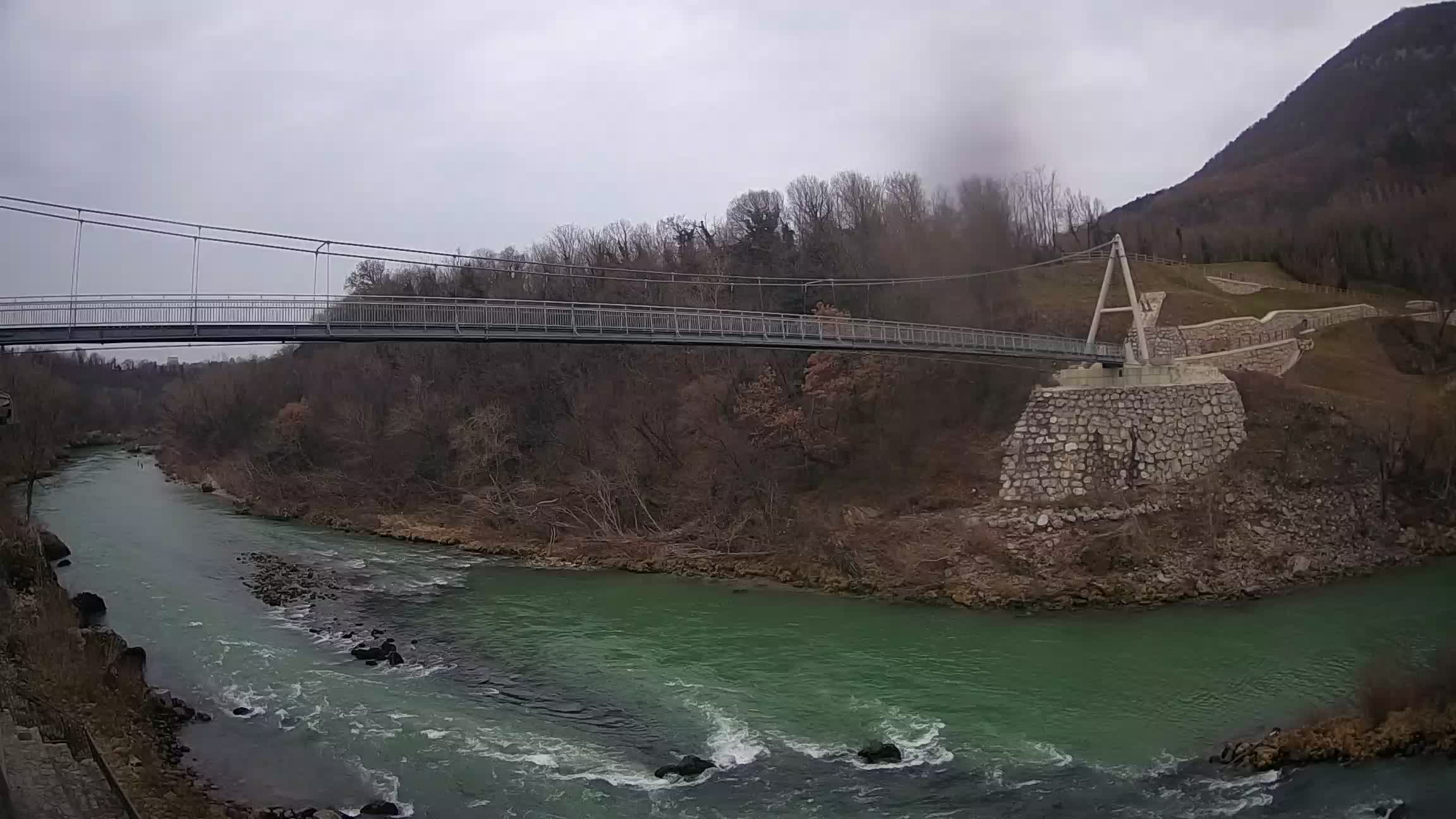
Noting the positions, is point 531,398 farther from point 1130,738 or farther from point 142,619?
point 1130,738

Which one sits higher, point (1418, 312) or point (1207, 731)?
point (1418, 312)

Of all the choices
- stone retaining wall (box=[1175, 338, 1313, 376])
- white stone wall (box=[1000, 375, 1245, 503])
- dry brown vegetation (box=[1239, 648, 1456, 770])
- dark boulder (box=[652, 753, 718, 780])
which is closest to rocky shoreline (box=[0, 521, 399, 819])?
dark boulder (box=[652, 753, 718, 780])

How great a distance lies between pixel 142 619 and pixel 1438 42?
8191cm

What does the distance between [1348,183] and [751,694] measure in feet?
173

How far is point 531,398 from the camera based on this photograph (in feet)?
133

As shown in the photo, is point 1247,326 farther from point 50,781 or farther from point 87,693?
point 50,781

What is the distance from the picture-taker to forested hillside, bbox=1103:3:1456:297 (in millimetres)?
40125

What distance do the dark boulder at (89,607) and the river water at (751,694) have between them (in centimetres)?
51

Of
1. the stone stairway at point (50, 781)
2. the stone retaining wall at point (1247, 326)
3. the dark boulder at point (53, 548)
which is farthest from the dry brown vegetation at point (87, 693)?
the stone retaining wall at point (1247, 326)

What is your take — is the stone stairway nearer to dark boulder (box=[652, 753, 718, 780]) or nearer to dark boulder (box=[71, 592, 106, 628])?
dark boulder (box=[652, 753, 718, 780])

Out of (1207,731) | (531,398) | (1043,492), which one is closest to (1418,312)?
(1043,492)

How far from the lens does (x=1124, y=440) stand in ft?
80.8

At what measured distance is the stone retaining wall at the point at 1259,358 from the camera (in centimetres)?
2703

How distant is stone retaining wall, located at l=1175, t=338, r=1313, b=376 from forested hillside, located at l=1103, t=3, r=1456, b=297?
37.7ft
